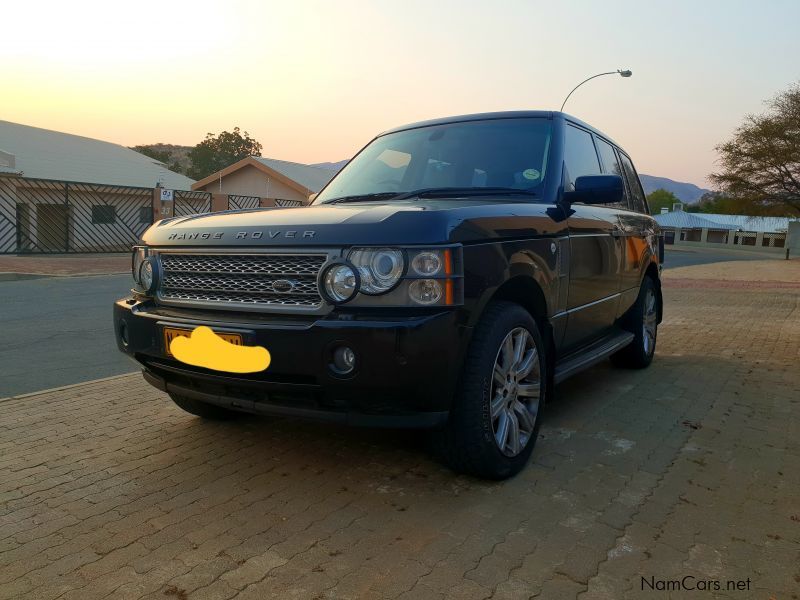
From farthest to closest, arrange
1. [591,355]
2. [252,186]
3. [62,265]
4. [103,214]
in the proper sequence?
[252,186], [103,214], [62,265], [591,355]

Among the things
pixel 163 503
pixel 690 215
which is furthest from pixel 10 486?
pixel 690 215

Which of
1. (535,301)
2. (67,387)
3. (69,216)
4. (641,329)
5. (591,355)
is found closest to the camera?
(535,301)

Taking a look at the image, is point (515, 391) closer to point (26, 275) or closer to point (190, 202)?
point (26, 275)

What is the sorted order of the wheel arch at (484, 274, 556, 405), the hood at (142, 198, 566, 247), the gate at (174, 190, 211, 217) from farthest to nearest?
the gate at (174, 190, 211, 217)
the wheel arch at (484, 274, 556, 405)
the hood at (142, 198, 566, 247)

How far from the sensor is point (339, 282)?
102 inches

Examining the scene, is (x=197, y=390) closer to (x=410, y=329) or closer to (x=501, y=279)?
(x=410, y=329)

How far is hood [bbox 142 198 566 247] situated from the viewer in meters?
2.57

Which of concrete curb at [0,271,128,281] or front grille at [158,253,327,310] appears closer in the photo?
front grille at [158,253,327,310]

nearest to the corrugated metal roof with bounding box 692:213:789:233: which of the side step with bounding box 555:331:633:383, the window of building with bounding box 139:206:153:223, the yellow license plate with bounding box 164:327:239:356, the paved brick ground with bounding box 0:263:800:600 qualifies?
the window of building with bounding box 139:206:153:223

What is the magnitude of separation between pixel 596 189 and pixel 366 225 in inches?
64.4

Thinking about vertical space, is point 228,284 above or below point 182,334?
above

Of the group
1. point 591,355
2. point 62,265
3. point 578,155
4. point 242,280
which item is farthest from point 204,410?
point 62,265

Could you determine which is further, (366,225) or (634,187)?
(634,187)

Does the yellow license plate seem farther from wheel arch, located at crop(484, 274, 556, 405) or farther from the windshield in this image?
the windshield
